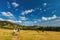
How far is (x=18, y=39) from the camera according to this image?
3.06 metres

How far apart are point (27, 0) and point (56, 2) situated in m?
0.62

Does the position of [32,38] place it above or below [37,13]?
below

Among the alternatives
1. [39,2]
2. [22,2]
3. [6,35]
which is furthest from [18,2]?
[6,35]

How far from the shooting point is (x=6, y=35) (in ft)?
10.0

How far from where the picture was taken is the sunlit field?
120 inches

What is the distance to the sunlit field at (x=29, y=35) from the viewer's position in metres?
3.05

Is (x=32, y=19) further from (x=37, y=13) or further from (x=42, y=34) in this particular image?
(x=42, y=34)

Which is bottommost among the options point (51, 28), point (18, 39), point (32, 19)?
point (18, 39)

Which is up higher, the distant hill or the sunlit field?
the distant hill

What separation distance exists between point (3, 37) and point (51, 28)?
1.03 metres

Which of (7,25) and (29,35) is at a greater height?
(7,25)

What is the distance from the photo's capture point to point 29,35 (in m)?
Result: 3.08

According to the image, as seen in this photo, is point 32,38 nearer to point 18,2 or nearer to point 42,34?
point 42,34

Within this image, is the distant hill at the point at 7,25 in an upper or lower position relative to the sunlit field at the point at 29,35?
upper
